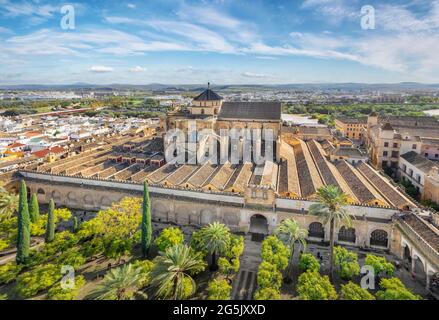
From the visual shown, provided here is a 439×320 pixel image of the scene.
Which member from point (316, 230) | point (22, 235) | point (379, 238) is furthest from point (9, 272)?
point (379, 238)

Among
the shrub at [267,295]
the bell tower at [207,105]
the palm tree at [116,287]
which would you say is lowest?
the shrub at [267,295]

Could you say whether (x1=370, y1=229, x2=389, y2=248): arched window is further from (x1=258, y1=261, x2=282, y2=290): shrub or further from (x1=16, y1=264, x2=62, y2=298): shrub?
(x1=16, y1=264, x2=62, y2=298): shrub

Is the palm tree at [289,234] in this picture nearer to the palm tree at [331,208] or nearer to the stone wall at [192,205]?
the palm tree at [331,208]

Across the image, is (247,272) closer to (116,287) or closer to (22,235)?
(116,287)

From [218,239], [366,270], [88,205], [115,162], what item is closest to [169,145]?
[115,162]

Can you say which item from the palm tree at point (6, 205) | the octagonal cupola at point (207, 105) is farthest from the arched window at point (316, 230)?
the palm tree at point (6, 205)

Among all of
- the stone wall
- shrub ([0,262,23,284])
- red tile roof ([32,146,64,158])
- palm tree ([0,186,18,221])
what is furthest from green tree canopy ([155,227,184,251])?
red tile roof ([32,146,64,158])
